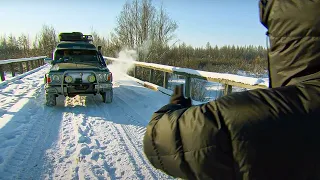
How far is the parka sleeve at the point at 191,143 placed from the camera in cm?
115

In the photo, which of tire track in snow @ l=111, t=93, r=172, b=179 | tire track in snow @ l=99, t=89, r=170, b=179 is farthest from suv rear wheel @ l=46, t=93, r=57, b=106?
tire track in snow @ l=111, t=93, r=172, b=179

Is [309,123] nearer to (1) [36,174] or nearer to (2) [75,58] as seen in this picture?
(1) [36,174]

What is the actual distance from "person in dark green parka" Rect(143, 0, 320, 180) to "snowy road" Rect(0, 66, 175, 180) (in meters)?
2.49

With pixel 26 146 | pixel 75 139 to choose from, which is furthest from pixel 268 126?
pixel 26 146

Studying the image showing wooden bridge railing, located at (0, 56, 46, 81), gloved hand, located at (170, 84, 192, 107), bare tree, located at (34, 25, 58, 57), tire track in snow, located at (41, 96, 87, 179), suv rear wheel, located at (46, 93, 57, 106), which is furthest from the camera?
bare tree, located at (34, 25, 58, 57)

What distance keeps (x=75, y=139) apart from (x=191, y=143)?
13.4 feet

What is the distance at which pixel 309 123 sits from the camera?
3.54ft

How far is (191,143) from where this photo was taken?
3.93ft

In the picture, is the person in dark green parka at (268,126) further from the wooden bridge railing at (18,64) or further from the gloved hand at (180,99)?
the wooden bridge railing at (18,64)

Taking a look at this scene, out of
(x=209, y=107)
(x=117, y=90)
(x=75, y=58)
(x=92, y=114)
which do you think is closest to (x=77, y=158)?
(x=92, y=114)

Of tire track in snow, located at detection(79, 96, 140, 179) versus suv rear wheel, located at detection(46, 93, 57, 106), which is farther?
suv rear wheel, located at detection(46, 93, 57, 106)

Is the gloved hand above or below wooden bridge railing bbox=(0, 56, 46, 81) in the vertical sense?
above

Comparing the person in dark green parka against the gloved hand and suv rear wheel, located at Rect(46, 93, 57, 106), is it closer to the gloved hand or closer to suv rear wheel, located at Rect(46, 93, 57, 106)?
the gloved hand

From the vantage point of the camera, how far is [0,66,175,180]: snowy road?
3604 mm
